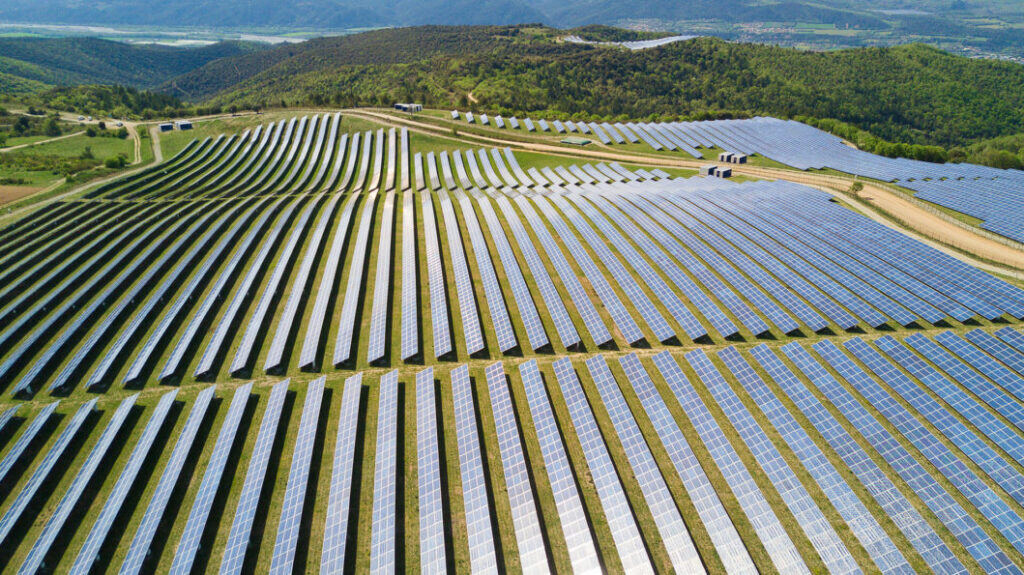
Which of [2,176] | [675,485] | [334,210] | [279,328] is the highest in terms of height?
[2,176]

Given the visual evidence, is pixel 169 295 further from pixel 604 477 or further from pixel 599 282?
pixel 604 477

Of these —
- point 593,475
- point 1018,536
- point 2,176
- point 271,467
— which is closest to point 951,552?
point 1018,536

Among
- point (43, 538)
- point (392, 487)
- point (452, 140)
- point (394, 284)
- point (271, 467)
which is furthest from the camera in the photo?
point (452, 140)

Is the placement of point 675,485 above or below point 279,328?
below

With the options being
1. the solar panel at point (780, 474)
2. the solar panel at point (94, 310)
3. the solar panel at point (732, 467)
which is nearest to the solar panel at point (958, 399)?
the solar panel at point (780, 474)

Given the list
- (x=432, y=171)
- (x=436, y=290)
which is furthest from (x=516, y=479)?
(x=432, y=171)

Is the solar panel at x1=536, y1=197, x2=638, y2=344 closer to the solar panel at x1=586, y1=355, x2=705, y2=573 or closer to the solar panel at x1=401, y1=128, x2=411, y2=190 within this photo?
the solar panel at x1=586, y1=355, x2=705, y2=573

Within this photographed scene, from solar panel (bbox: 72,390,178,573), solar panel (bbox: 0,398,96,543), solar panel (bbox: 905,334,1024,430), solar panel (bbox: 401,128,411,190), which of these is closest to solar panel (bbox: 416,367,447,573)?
solar panel (bbox: 72,390,178,573)

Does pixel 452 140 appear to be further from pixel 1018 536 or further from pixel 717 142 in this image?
pixel 1018 536
